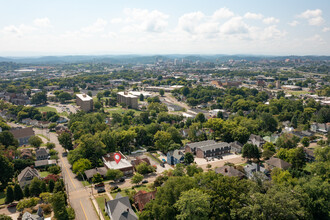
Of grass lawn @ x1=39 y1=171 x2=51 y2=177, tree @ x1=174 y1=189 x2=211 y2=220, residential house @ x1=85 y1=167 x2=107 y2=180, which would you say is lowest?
grass lawn @ x1=39 y1=171 x2=51 y2=177

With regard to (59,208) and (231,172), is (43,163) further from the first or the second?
(231,172)

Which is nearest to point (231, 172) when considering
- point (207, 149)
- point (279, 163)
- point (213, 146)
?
point (279, 163)

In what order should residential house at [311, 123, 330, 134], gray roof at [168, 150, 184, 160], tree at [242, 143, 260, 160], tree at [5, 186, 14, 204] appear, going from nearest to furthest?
tree at [5, 186, 14, 204] → tree at [242, 143, 260, 160] → gray roof at [168, 150, 184, 160] → residential house at [311, 123, 330, 134]

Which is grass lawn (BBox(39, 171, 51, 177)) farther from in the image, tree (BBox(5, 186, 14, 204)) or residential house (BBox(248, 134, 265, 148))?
residential house (BBox(248, 134, 265, 148))

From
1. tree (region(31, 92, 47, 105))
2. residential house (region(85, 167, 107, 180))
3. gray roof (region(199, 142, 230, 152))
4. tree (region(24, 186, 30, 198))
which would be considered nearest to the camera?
tree (region(24, 186, 30, 198))

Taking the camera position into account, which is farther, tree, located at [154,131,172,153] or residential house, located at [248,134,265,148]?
residential house, located at [248,134,265,148]

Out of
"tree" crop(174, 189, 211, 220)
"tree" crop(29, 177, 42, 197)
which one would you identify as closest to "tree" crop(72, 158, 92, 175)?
"tree" crop(29, 177, 42, 197)

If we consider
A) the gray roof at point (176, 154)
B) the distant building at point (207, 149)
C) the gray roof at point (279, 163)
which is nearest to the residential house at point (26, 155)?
the gray roof at point (176, 154)
